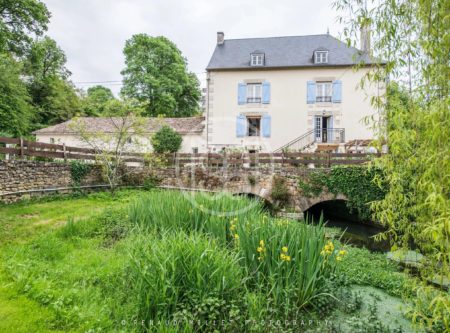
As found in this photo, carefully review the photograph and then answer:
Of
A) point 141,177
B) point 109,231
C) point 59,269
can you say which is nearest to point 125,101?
point 141,177

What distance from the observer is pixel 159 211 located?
444cm

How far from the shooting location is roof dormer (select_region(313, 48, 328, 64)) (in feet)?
51.0

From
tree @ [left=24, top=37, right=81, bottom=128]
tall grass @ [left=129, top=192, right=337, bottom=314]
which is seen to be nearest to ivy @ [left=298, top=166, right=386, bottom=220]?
tall grass @ [left=129, top=192, right=337, bottom=314]

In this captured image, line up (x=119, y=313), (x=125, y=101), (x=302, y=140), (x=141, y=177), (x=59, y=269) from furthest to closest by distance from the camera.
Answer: (x=302, y=140)
(x=141, y=177)
(x=125, y=101)
(x=59, y=269)
(x=119, y=313)

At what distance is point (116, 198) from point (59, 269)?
5904 millimetres

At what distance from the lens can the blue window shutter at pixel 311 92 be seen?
15.7 meters

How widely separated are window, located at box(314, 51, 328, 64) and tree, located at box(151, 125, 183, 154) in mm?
9539

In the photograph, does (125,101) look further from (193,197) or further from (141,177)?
(193,197)

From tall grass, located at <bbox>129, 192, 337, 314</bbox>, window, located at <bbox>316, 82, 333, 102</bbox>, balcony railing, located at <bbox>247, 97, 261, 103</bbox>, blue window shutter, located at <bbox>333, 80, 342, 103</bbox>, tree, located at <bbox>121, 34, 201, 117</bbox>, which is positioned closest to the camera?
tall grass, located at <bbox>129, 192, 337, 314</bbox>

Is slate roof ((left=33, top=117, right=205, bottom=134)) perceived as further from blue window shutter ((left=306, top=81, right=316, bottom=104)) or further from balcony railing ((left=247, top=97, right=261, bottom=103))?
blue window shutter ((left=306, top=81, right=316, bottom=104))

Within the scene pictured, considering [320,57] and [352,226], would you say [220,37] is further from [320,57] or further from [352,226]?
[352,226]

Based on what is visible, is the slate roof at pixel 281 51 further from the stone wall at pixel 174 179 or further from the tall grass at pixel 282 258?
the tall grass at pixel 282 258

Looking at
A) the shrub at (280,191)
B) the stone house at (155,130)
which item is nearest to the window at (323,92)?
the stone house at (155,130)

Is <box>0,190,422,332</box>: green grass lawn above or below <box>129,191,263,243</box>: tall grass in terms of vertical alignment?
below
